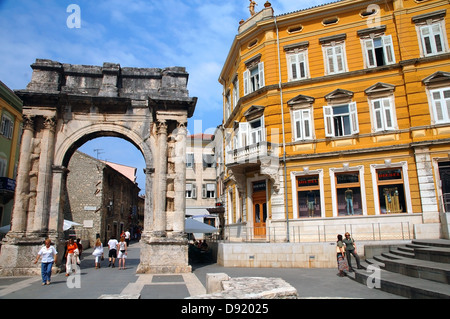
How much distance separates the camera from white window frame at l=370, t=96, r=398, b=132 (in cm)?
1920

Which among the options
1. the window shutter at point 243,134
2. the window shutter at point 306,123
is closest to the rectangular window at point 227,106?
the window shutter at point 243,134

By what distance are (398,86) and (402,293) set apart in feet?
46.1

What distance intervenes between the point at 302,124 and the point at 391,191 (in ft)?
21.0

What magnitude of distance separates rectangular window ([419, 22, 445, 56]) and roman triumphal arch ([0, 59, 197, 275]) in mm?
14042

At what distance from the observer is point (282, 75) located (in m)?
22.1

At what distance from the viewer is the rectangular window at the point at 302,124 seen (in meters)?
20.8

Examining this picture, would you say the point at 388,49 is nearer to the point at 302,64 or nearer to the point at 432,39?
the point at 432,39

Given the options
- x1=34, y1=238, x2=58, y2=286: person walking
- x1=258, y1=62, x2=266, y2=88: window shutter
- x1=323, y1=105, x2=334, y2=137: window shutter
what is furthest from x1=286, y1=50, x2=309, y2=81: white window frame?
x1=34, y1=238, x2=58, y2=286: person walking

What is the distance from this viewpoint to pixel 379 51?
2052cm

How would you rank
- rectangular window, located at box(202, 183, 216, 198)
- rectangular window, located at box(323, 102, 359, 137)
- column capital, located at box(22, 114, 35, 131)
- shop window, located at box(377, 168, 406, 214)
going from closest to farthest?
column capital, located at box(22, 114, 35, 131), shop window, located at box(377, 168, 406, 214), rectangular window, located at box(323, 102, 359, 137), rectangular window, located at box(202, 183, 216, 198)

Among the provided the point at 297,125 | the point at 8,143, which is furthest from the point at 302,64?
the point at 8,143

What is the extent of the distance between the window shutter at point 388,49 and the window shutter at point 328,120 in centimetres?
437

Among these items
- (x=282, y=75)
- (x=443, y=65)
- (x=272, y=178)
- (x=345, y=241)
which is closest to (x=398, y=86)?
(x=443, y=65)

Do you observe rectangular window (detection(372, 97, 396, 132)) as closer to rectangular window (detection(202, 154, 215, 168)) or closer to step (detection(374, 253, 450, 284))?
step (detection(374, 253, 450, 284))
